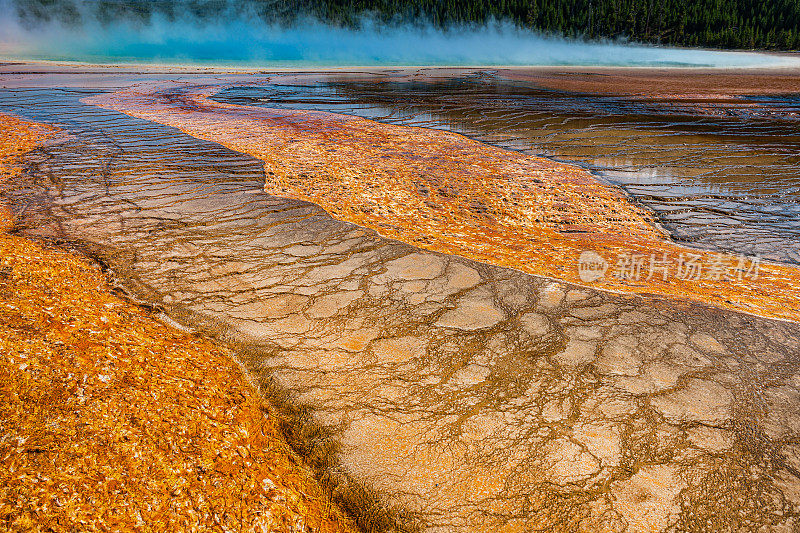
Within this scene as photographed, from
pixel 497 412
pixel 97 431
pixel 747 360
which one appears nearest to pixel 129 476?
pixel 97 431

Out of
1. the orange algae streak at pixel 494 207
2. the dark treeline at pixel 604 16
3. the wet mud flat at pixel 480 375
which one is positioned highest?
the dark treeline at pixel 604 16

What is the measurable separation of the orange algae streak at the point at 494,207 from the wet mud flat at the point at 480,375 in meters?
0.40

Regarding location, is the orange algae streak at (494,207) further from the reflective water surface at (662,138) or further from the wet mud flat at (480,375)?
the reflective water surface at (662,138)

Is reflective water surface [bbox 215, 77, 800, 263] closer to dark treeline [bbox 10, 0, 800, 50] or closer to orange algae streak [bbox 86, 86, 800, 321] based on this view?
orange algae streak [bbox 86, 86, 800, 321]

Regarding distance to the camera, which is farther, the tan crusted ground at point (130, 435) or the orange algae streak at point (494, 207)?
the orange algae streak at point (494, 207)

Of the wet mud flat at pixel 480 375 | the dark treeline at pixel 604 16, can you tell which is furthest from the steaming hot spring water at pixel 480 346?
the dark treeline at pixel 604 16

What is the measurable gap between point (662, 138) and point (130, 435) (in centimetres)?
1208

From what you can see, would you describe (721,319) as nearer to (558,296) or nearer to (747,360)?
(747,360)

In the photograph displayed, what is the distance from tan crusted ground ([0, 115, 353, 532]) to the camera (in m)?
2.18

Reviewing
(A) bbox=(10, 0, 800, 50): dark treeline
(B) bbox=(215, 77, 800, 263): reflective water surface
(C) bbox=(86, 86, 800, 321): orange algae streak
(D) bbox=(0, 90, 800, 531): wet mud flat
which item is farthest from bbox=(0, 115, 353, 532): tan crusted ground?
(A) bbox=(10, 0, 800, 50): dark treeline

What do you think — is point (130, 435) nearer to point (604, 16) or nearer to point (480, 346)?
point (480, 346)

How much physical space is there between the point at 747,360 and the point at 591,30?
6904cm

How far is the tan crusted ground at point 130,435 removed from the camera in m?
2.18

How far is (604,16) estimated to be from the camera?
198 ft
